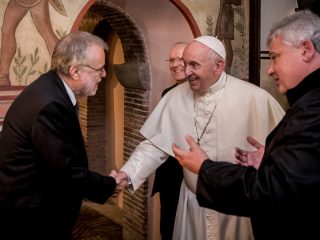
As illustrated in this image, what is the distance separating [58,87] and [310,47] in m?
1.22

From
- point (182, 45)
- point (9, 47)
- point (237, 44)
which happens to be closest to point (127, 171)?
point (9, 47)

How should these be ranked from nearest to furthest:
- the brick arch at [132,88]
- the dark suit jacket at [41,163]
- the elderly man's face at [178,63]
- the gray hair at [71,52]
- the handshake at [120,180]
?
the dark suit jacket at [41,163], the gray hair at [71,52], the handshake at [120,180], the elderly man's face at [178,63], the brick arch at [132,88]

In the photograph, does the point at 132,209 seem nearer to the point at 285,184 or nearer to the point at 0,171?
the point at 0,171

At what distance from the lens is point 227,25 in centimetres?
426

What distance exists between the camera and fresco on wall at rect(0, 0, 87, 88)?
298 centimetres

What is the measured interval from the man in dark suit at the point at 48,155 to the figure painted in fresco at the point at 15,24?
2.95 ft

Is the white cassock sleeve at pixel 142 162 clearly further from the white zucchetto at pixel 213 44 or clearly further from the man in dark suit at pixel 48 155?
the white zucchetto at pixel 213 44

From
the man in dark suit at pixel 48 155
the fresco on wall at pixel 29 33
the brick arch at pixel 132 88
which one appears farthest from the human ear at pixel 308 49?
the brick arch at pixel 132 88

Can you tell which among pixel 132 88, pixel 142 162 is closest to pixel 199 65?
pixel 142 162

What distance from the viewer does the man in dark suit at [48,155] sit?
6.61ft

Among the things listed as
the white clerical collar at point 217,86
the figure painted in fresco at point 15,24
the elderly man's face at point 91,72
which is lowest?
the white clerical collar at point 217,86

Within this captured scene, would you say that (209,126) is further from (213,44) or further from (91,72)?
(91,72)

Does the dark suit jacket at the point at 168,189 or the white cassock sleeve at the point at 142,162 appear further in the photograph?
the dark suit jacket at the point at 168,189

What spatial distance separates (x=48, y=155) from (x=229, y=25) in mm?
2828
